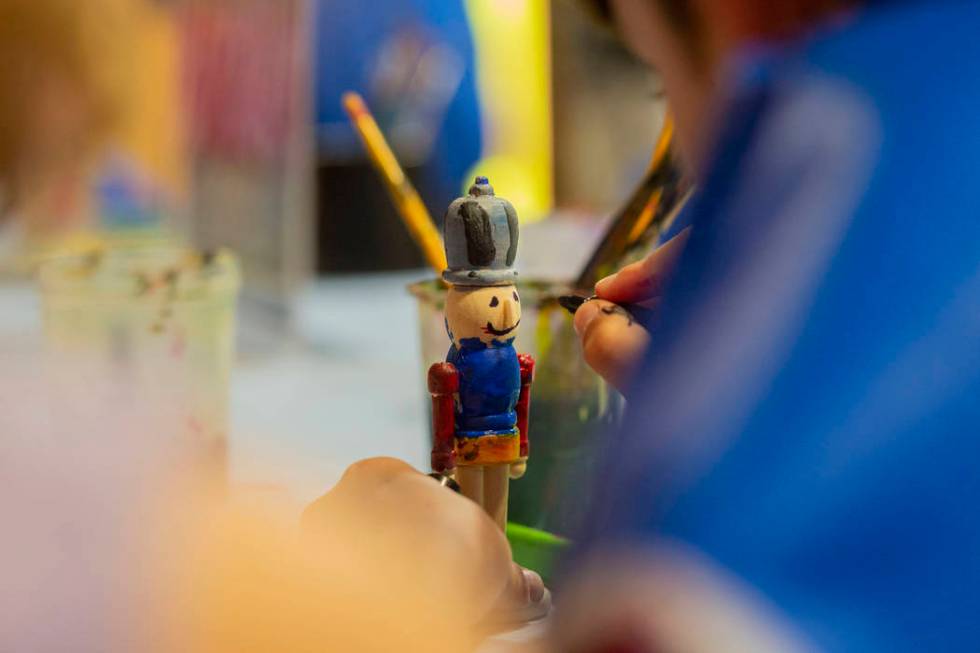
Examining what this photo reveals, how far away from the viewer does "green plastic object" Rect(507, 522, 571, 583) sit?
0.27 m

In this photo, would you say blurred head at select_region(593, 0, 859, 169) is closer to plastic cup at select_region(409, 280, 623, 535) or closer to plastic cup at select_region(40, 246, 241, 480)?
plastic cup at select_region(409, 280, 623, 535)

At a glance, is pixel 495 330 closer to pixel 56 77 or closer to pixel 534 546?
pixel 534 546

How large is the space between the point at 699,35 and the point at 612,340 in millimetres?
74

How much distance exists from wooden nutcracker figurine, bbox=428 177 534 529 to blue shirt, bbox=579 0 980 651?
0.08 m

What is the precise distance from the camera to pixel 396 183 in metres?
0.38

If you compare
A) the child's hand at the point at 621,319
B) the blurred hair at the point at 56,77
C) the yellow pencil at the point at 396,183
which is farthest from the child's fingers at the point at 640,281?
the blurred hair at the point at 56,77

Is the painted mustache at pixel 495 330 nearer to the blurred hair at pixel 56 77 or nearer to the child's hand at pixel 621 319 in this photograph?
the child's hand at pixel 621 319

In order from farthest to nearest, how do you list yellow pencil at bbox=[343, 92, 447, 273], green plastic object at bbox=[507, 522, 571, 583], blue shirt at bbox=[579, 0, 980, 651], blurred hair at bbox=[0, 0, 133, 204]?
blurred hair at bbox=[0, 0, 133, 204] → yellow pencil at bbox=[343, 92, 447, 273] → green plastic object at bbox=[507, 522, 571, 583] → blue shirt at bbox=[579, 0, 980, 651]

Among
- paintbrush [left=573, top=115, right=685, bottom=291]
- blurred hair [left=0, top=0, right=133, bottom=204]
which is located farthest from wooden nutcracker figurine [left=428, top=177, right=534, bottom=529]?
blurred hair [left=0, top=0, right=133, bottom=204]

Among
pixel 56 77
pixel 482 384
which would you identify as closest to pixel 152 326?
pixel 482 384

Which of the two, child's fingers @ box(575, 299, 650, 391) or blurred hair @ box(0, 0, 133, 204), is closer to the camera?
child's fingers @ box(575, 299, 650, 391)

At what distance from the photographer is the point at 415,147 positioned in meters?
1.21

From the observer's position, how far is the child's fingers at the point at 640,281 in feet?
0.84

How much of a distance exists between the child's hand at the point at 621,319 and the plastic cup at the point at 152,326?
0.66 feet
